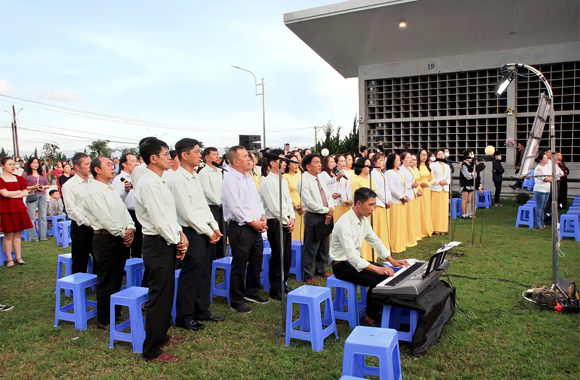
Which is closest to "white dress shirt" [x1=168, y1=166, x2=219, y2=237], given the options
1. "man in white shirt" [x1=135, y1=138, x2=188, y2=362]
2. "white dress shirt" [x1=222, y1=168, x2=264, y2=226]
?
"man in white shirt" [x1=135, y1=138, x2=188, y2=362]

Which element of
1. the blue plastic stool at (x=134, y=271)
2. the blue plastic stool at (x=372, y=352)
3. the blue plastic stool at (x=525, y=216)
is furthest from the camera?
the blue plastic stool at (x=525, y=216)

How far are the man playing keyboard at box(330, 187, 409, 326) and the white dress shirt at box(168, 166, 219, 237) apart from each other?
4.21 feet

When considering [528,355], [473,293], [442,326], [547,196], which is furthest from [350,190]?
[547,196]

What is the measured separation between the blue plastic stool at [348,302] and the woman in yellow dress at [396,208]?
2.98 meters

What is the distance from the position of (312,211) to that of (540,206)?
590 centimetres

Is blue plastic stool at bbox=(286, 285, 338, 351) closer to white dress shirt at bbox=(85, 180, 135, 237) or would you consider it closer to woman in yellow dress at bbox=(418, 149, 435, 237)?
white dress shirt at bbox=(85, 180, 135, 237)

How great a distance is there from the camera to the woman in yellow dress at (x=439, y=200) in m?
9.24

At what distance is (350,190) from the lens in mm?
7273

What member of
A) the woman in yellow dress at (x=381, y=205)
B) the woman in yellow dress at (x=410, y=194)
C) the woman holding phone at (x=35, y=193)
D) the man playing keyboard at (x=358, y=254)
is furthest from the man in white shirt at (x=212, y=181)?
the woman holding phone at (x=35, y=193)

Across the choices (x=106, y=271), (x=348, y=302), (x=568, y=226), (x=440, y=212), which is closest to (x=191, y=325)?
(x=106, y=271)

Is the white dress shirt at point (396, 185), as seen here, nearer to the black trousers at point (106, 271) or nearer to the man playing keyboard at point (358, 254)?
the man playing keyboard at point (358, 254)

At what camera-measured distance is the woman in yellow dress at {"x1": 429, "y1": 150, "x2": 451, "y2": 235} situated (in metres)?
9.24

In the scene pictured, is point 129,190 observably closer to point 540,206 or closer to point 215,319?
point 215,319

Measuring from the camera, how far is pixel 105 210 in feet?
15.0
